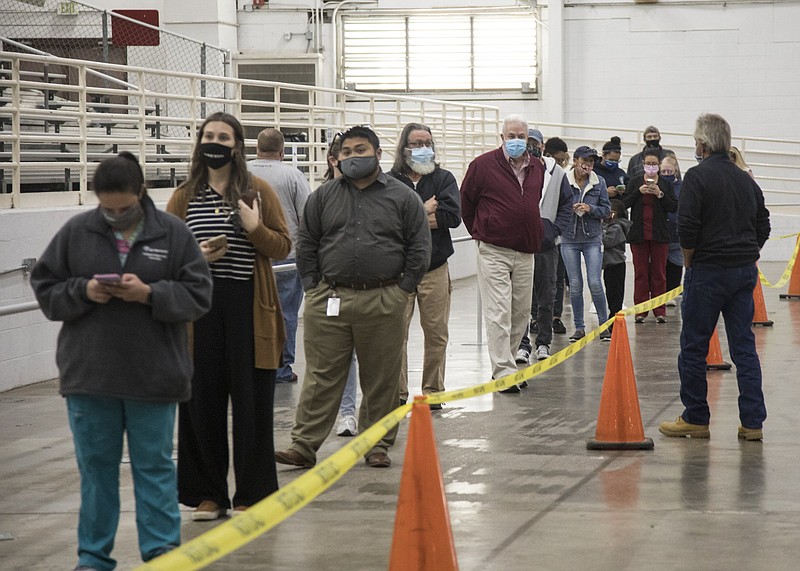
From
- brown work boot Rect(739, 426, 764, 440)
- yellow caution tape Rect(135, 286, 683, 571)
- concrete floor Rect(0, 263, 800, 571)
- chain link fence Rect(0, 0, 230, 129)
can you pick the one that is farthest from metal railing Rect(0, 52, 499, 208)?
yellow caution tape Rect(135, 286, 683, 571)

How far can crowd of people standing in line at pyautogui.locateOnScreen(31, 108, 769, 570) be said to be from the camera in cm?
486

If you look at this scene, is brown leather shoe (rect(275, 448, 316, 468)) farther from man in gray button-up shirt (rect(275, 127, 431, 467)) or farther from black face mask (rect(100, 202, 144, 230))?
black face mask (rect(100, 202, 144, 230))

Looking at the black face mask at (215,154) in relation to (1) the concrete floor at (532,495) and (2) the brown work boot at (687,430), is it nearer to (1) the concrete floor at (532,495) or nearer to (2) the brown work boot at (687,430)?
(1) the concrete floor at (532,495)

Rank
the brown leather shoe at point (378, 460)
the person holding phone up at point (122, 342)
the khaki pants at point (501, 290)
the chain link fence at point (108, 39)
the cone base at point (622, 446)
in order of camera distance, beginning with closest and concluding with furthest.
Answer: the person holding phone up at point (122, 342) → the brown leather shoe at point (378, 460) → the cone base at point (622, 446) → the khaki pants at point (501, 290) → the chain link fence at point (108, 39)

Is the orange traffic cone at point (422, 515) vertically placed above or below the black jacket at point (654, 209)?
below

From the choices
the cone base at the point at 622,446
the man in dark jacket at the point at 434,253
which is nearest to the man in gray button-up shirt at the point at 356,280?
the cone base at the point at 622,446

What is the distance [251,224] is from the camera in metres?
5.95

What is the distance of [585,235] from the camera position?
42.5ft

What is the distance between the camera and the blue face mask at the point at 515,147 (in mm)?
9672

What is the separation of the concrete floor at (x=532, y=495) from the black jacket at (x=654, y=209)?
3.96 m

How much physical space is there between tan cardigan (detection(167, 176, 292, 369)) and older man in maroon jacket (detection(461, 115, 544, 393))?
149 inches

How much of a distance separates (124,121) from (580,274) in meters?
5.34

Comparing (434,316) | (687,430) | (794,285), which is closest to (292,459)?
(434,316)

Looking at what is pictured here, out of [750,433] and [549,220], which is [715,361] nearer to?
[549,220]
